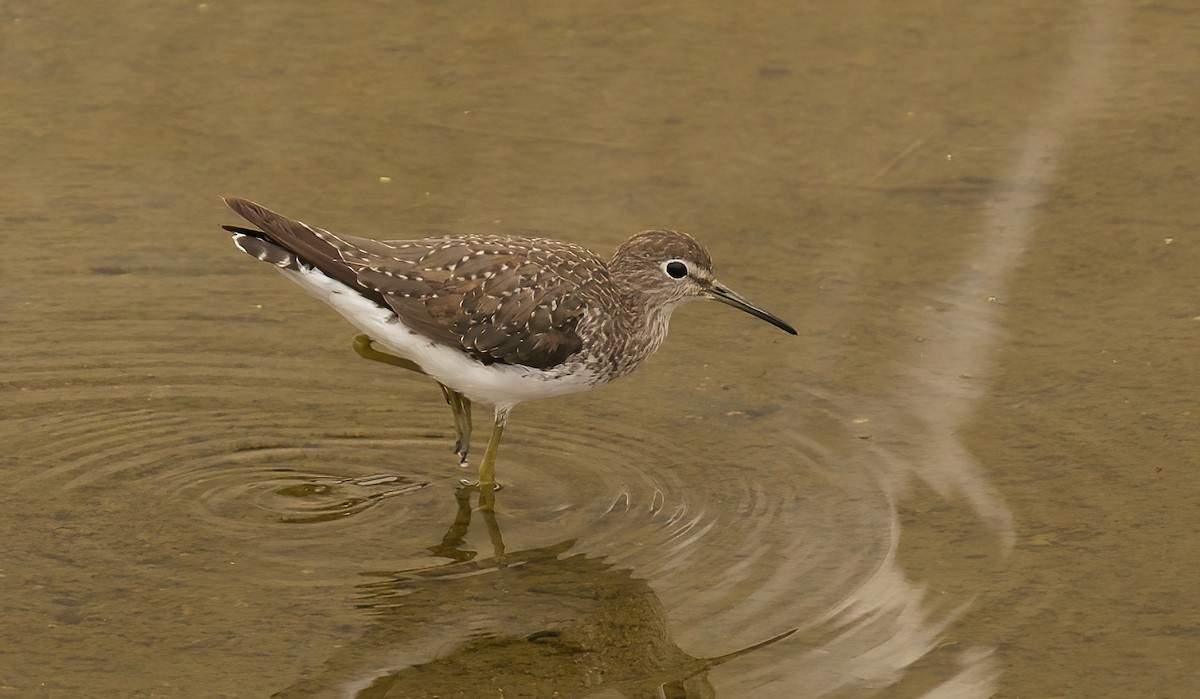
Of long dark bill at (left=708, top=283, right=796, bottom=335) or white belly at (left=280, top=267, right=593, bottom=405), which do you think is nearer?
→ white belly at (left=280, top=267, right=593, bottom=405)

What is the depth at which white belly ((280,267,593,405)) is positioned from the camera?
788 cm

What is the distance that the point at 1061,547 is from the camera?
745 centimetres

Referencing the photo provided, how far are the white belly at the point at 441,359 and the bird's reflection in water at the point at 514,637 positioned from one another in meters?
0.78

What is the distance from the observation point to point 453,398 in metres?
8.38

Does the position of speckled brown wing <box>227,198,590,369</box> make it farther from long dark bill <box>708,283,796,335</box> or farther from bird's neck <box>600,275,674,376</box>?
long dark bill <box>708,283,796,335</box>

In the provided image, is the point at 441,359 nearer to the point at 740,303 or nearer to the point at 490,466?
the point at 490,466

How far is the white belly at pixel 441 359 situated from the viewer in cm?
788

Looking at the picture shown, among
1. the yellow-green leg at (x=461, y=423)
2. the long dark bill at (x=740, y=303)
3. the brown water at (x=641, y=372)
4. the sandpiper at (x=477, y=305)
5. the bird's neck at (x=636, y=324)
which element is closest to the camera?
the brown water at (x=641, y=372)

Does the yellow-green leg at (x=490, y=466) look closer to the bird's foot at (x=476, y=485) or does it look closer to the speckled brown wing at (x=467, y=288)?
the bird's foot at (x=476, y=485)

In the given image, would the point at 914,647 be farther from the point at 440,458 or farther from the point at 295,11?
the point at 295,11

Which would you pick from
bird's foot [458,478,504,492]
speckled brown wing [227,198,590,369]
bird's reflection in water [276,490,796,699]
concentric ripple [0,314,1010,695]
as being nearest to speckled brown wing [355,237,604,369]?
speckled brown wing [227,198,590,369]

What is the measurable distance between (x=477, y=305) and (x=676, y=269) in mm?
1075

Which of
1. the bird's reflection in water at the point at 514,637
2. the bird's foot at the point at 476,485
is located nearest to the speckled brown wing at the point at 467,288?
the bird's foot at the point at 476,485

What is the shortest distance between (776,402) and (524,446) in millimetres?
1308
